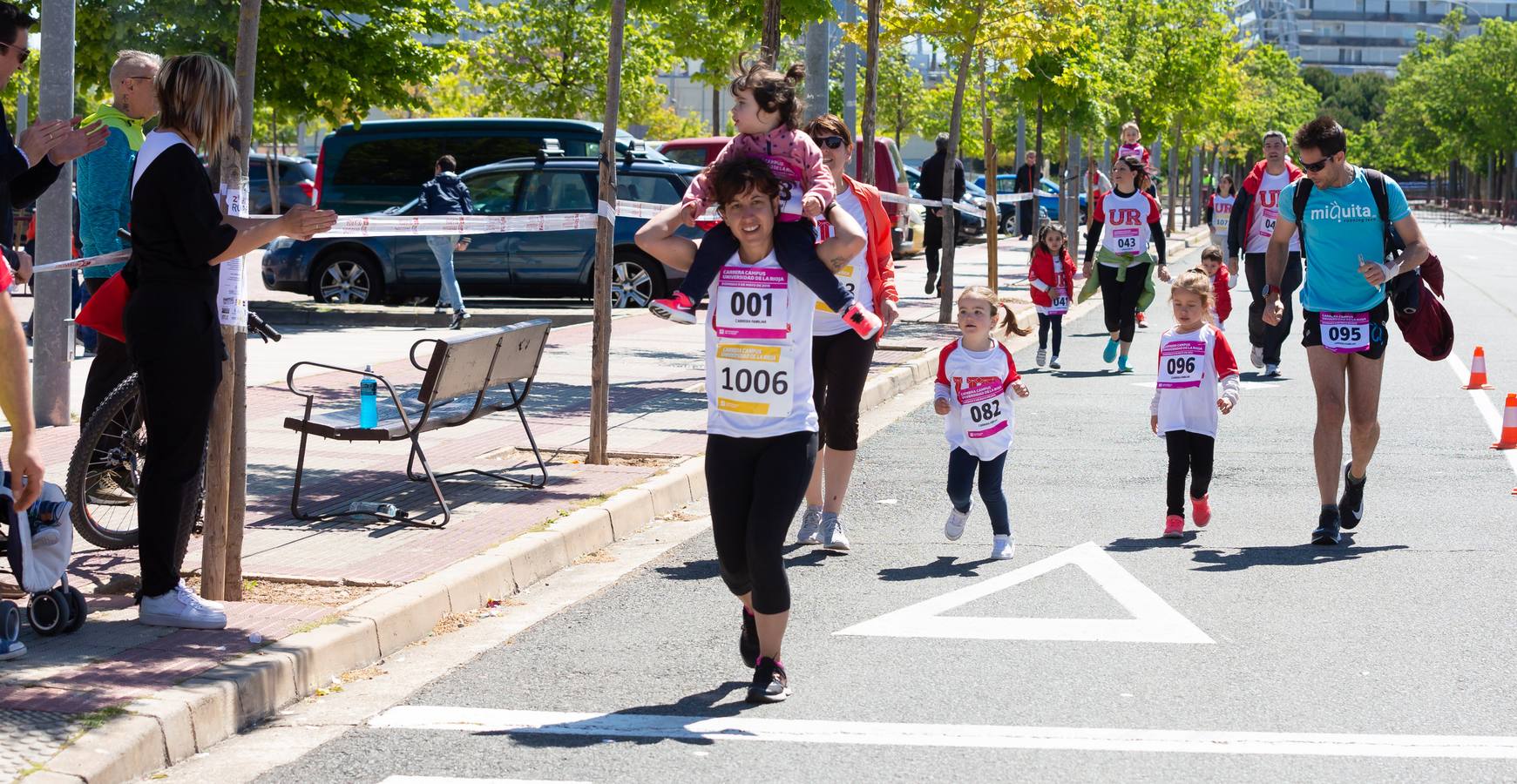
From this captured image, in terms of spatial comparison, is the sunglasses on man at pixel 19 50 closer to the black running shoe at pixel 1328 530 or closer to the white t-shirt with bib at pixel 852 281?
the white t-shirt with bib at pixel 852 281

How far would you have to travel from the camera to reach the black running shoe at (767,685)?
562 centimetres

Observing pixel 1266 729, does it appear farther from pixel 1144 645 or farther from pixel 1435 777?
pixel 1144 645

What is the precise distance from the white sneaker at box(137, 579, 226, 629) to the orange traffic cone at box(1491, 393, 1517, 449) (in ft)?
25.8

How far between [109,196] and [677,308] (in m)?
3.68

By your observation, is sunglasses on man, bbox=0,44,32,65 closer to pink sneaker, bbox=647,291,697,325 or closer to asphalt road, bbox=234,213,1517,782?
pink sneaker, bbox=647,291,697,325

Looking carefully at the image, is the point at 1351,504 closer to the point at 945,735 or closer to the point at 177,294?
the point at 945,735

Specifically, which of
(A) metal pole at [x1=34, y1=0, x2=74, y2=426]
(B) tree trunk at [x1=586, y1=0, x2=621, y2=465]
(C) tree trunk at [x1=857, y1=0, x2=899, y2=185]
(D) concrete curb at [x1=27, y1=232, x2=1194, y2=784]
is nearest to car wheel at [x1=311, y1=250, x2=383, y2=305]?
(C) tree trunk at [x1=857, y1=0, x2=899, y2=185]

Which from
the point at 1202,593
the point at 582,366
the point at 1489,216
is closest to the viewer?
the point at 1202,593

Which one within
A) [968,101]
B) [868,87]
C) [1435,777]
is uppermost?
[968,101]

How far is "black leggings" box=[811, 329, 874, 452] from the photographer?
7754mm

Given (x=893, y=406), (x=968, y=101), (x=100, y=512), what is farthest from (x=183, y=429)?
(x=968, y=101)

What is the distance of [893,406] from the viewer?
43.9ft

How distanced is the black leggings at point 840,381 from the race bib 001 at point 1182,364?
5.10 feet

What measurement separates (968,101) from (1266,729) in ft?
162
